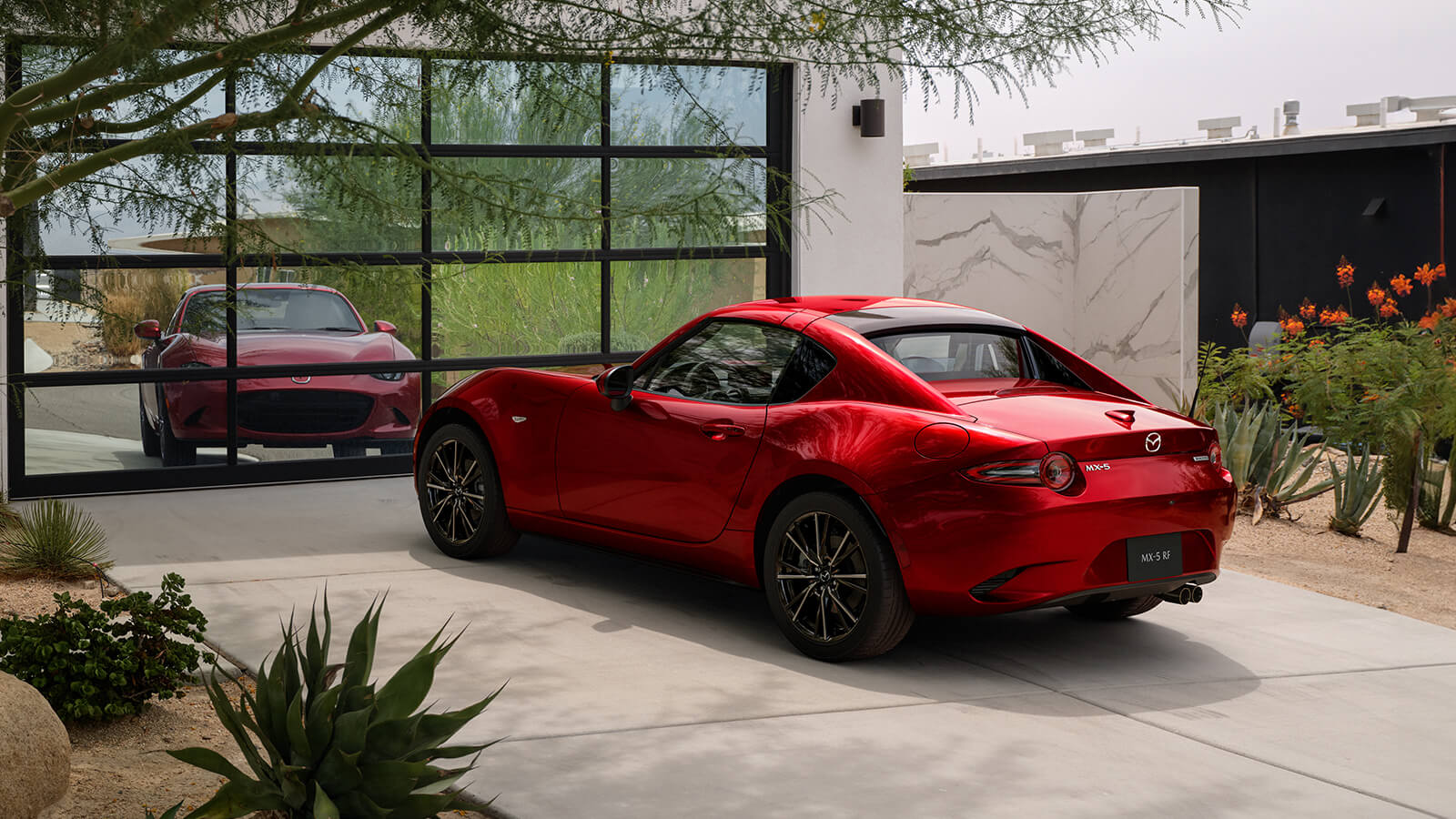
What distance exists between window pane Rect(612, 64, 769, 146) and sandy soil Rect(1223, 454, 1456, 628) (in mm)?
4883

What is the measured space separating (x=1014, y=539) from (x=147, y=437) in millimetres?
7058

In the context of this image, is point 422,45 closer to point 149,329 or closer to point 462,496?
point 462,496

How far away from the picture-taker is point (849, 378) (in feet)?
19.3

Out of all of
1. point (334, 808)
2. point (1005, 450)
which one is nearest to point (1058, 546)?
point (1005, 450)

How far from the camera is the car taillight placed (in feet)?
17.3

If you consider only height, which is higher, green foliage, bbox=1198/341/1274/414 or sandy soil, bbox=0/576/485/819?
green foliage, bbox=1198/341/1274/414

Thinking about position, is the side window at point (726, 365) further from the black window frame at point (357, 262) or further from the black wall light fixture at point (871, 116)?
the black wall light fixture at point (871, 116)

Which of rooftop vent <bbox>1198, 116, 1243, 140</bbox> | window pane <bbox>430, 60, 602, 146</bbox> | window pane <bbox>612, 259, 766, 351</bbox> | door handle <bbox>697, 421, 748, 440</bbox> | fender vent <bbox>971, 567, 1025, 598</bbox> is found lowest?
fender vent <bbox>971, 567, 1025, 598</bbox>

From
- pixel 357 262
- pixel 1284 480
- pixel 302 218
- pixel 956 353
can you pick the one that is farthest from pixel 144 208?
pixel 1284 480

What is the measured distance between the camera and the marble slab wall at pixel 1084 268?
47.1 feet

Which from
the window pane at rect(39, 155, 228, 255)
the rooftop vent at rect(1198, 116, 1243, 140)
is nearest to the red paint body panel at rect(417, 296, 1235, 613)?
the window pane at rect(39, 155, 228, 255)

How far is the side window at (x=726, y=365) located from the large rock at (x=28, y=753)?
310 cm

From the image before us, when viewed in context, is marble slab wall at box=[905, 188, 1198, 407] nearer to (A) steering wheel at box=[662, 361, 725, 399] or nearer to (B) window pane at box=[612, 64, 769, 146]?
(B) window pane at box=[612, 64, 769, 146]

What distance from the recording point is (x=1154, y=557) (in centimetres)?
554
